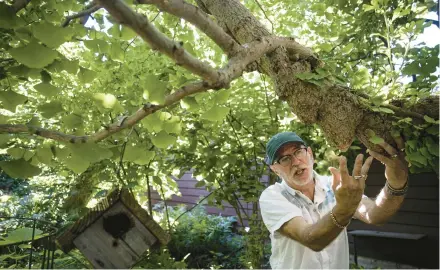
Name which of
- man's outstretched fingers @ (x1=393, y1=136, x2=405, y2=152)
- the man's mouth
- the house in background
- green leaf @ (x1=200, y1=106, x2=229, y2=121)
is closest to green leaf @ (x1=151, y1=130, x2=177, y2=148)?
green leaf @ (x1=200, y1=106, x2=229, y2=121)

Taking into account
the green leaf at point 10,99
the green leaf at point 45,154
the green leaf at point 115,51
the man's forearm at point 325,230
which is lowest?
the man's forearm at point 325,230

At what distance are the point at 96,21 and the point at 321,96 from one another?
118cm

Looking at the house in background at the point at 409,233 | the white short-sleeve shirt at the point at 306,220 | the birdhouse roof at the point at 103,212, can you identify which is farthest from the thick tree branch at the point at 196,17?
the house in background at the point at 409,233

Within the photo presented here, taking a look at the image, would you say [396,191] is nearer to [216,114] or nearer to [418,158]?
[418,158]

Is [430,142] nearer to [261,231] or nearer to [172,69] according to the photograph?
[172,69]

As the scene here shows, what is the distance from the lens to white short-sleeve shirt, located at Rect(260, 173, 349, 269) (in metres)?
1.85

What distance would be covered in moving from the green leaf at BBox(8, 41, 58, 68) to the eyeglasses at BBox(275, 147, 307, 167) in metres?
1.37

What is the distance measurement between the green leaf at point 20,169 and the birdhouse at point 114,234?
0.81 m

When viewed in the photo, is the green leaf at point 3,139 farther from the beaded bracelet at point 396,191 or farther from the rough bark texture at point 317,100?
the beaded bracelet at point 396,191

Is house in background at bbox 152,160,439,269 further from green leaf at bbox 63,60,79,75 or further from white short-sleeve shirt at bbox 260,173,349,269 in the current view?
green leaf at bbox 63,60,79,75

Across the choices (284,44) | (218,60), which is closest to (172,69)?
(218,60)

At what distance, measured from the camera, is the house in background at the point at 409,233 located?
4539mm

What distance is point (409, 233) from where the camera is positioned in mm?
4766

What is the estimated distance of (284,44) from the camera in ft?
4.59
